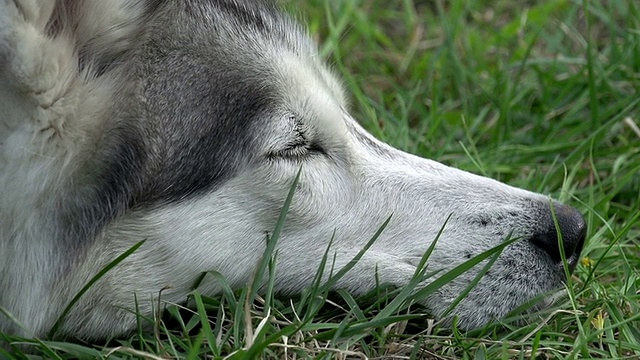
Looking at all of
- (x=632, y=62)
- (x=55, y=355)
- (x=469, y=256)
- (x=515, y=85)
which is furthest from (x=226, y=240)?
(x=632, y=62)

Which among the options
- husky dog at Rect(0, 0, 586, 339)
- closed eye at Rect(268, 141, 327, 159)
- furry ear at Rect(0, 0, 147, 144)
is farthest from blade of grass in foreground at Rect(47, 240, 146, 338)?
closed eye at Rect(268, 141, 327, 159)

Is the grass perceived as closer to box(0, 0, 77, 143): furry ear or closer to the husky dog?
the husky dog

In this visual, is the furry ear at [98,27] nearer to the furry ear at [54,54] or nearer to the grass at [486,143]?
the furry ear at [54,54]

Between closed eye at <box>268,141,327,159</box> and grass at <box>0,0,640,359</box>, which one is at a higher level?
closed eye at <box>268,141,327,159</box>

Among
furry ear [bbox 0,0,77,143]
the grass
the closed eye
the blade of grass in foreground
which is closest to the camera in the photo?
furry ear [bbox 0,0,77,143]

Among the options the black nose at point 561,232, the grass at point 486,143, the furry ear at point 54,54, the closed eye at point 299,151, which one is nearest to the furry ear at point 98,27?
the furry ear at point 54,54

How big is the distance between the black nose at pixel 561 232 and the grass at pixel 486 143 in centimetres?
15

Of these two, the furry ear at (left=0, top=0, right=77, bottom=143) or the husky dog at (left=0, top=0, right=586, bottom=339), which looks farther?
the husky dog at (left=0, top=0, right=586, bottom=339)

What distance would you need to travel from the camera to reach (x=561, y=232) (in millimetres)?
A: 2943

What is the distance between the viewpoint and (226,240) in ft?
8.96

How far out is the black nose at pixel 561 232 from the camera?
2945 millimetres

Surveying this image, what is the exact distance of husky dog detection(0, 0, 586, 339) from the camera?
2559 mm

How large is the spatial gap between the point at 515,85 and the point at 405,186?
1.82 meters

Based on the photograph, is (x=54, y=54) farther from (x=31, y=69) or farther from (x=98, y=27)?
(x=98, y=27)
